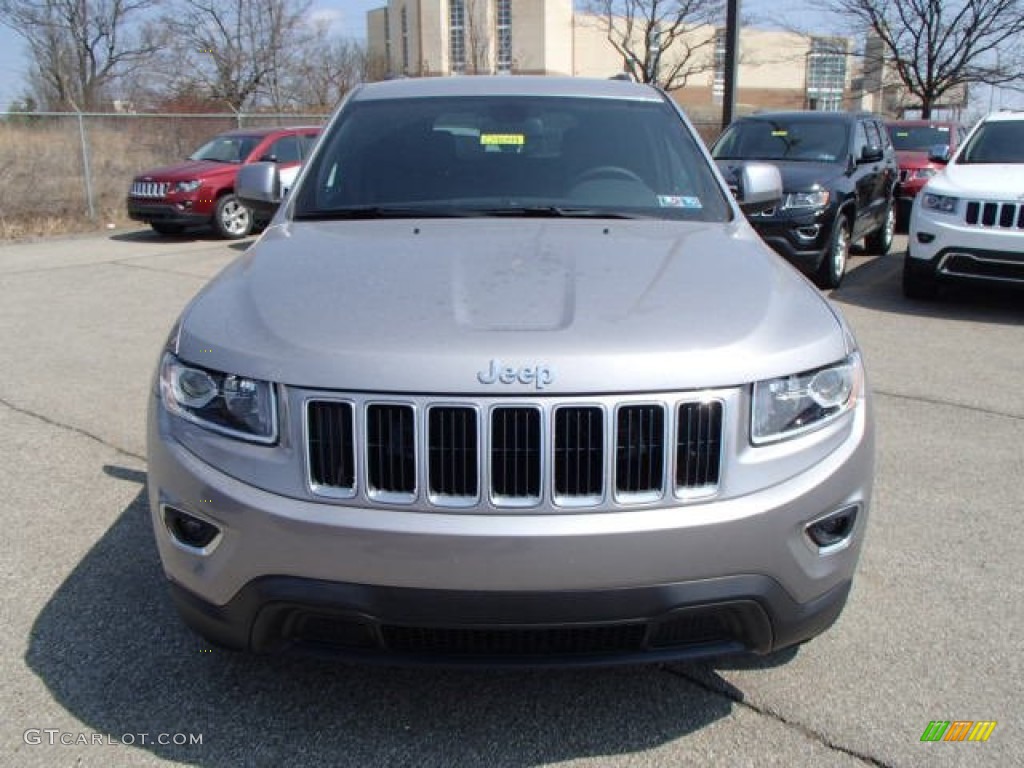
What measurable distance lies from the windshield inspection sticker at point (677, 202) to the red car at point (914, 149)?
1097cm

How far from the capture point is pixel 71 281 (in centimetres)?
1059

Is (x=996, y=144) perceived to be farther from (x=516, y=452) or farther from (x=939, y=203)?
(x=516, y=452)

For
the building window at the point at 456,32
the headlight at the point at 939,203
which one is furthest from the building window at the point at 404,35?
the headlight at the point at 939,203

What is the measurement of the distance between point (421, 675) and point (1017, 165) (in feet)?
25.9

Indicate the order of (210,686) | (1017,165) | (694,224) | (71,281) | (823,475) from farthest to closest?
(71,281) → (1017,165) → (694,224) → (210,686) → (823,475)

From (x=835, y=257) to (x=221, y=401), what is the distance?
795 centimetres

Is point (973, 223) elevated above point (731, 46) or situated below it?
below

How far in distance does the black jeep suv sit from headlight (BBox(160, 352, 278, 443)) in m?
6.36

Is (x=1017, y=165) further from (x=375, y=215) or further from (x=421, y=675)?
(x=421, y=675)

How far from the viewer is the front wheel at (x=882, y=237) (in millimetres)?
11469

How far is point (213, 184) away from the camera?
13.8m

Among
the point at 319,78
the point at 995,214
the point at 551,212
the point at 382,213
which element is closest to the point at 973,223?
the point at 995,214

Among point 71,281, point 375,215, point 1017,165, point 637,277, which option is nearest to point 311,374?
point 637,277

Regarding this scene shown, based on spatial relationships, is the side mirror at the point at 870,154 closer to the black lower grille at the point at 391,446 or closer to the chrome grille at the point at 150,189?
the black lower grille at the point at 391,446
